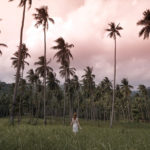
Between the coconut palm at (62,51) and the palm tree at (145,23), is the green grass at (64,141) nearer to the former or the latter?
the palm tree at (145,23)

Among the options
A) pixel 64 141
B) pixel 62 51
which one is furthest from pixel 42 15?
pixel 64 141

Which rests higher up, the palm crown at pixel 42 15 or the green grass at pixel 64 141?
the palm crown at pixel 42 15

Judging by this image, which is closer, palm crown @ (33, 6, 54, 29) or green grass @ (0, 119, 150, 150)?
green grass @ (0, 119, 150, 150)

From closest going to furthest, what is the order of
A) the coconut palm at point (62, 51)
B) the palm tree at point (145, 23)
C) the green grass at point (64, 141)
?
the green grass at point (64, 141), the palm tree at point (145, 23), the coconut palm at point (62, 51)

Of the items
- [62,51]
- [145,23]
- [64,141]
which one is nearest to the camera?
[64,141]

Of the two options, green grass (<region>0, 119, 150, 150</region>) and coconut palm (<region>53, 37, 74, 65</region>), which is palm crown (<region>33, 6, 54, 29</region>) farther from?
green grass (<region>0, 119, 150, 150</region>)

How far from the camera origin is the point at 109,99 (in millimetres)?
72438

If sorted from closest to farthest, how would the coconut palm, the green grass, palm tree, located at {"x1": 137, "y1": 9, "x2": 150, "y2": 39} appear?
the green grass
palm tree, located at {"x1": 137, "y1": 9, "x2": 150, "y2": 39}
the coconut palm

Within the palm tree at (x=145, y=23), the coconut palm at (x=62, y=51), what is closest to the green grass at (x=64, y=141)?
the palm tree at (x=145, y=23)

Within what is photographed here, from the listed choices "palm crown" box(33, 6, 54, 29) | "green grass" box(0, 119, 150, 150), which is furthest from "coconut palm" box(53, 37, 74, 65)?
"green grass" box(0, 119, 150, 150)

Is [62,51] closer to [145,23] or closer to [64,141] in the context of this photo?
[145,23]

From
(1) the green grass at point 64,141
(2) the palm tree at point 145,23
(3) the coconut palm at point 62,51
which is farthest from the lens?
(3) the coconut palm at point 62,51

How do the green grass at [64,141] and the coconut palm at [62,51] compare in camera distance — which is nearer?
the green grass at [64,141]

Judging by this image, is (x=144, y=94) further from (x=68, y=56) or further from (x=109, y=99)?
(x=68, y=56)
